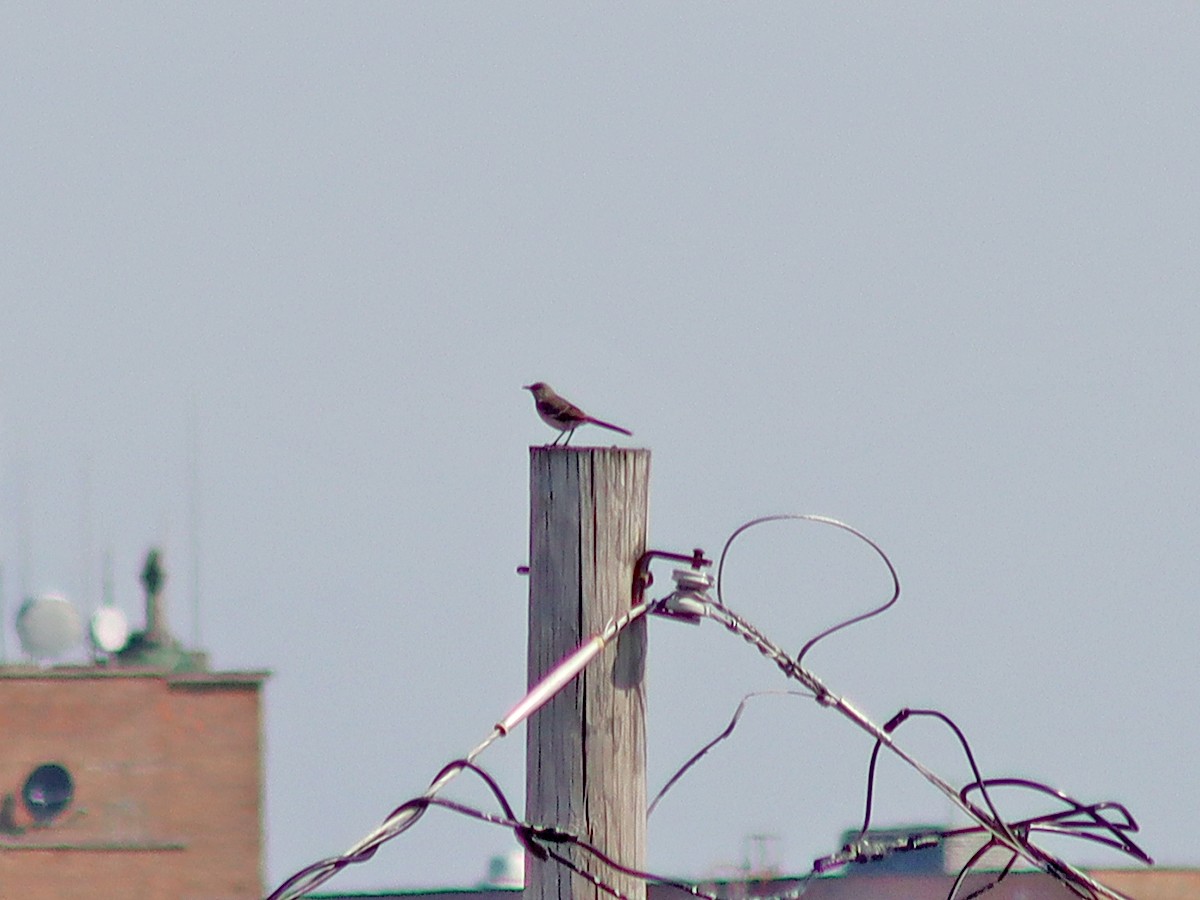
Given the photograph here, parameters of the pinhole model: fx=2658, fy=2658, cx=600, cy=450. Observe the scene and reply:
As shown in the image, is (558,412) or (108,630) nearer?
(558,412)

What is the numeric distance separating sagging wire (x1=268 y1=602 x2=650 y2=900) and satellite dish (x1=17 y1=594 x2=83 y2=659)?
125 ft

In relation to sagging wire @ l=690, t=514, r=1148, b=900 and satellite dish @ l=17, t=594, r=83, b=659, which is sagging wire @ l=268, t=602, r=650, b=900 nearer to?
sagging wire @ l=690, t=514, r=1148, b=900

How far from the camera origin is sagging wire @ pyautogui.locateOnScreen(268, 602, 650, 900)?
643cm

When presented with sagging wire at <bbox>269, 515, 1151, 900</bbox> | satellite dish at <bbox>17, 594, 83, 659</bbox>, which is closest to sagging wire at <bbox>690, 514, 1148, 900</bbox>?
sagging wire at <bbox>269, 515, 1151, 900</bbox>

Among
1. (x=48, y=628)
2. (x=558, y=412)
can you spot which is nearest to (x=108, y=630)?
(x=48, y=628)

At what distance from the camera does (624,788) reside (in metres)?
6.67

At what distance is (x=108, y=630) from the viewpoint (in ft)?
148

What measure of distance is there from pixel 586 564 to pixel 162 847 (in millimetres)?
37197

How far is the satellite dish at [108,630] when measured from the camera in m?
44.6

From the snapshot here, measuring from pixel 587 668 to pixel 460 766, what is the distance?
0.41m

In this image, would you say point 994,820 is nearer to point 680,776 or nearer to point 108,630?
point 680,776

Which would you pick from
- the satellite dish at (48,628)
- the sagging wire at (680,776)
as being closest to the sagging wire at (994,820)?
the sagging wire at (680,776)

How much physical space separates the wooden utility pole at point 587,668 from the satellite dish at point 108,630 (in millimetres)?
38786

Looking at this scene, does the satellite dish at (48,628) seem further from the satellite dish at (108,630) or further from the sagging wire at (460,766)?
the sagging wire at (460,766)
